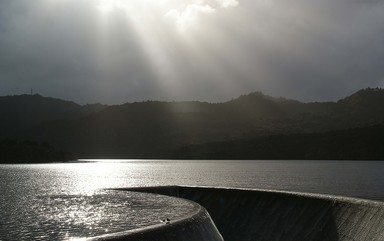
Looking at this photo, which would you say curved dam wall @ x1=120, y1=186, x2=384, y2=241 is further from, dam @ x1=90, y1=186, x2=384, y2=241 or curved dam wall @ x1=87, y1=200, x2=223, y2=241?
curved dam wall @ x1=87, y1=200, x2=223, y2=241

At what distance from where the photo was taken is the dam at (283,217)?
21.8 m

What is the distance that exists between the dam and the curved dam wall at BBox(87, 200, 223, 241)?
0.14ft

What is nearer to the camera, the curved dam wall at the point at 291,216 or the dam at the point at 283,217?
the dam at the point at 283,217

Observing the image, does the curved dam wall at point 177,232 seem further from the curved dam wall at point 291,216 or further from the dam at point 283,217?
the curved dam wall at point 291,216

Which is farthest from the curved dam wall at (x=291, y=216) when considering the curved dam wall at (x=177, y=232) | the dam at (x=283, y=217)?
the curved dam wall at (x=177, y=232)

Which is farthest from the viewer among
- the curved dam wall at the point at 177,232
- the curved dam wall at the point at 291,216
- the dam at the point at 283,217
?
the curved dam wall at the point at 291,216

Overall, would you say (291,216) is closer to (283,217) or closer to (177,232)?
(283,217)

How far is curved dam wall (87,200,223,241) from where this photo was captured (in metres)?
13.0

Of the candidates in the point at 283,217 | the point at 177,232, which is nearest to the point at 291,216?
the point at 283,217

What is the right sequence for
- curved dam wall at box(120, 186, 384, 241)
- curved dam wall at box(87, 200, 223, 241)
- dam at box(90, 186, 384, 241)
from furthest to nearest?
1. curved dam wall at box(120, 186, 384, 241)
2. dam at box(90, 186, 384, 241)
3. curved dam wall at box(87, 200, 223, 241)

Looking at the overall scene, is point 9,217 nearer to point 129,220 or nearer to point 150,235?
point 129,220

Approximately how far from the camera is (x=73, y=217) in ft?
66.8

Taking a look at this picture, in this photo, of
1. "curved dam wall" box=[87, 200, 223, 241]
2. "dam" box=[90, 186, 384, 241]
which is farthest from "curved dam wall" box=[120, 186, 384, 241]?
"curved dam wall" box=[87, 200, 223, 241]

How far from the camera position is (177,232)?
14914mm
